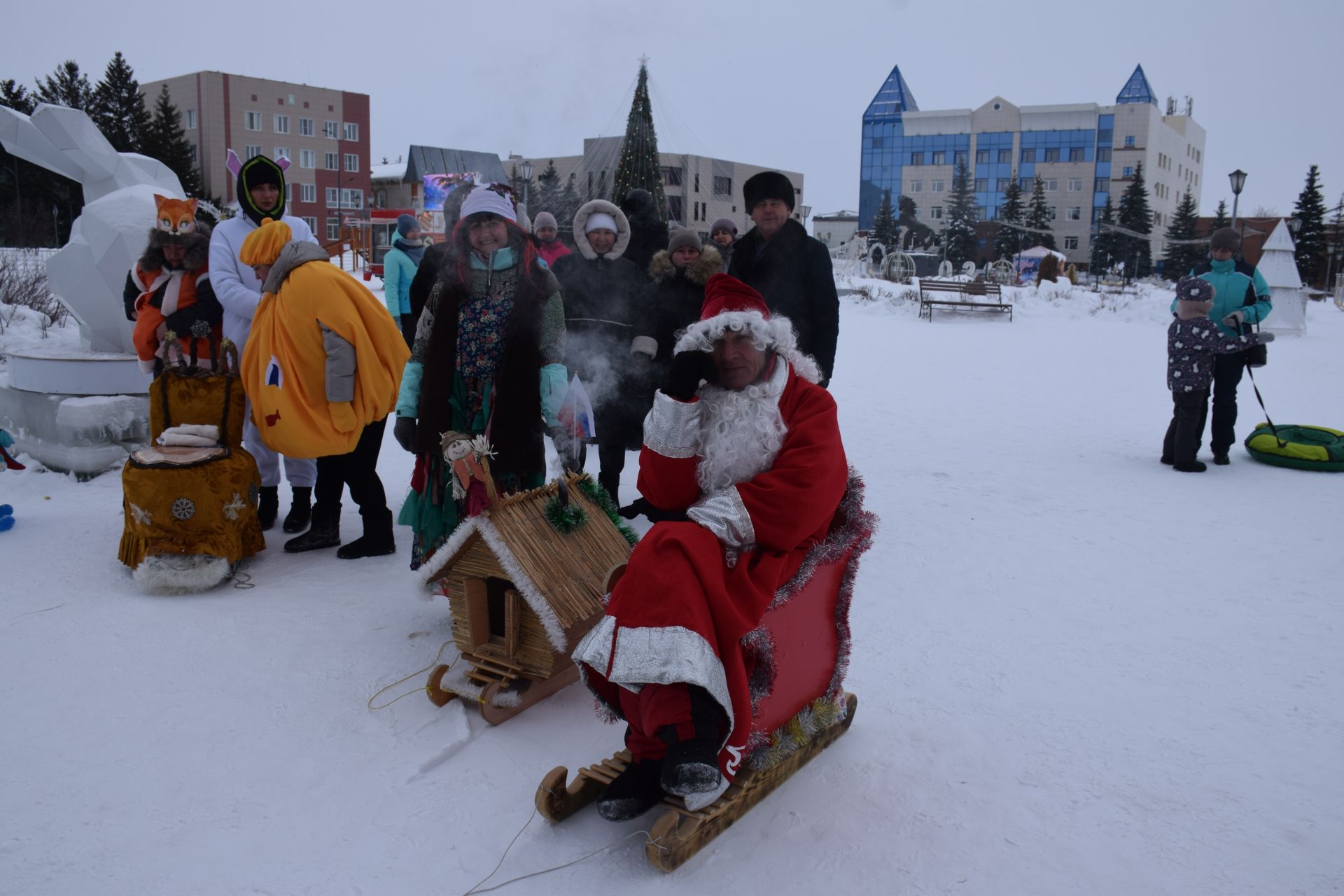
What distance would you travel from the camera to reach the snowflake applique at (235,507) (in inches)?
151

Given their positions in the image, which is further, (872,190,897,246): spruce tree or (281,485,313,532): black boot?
(872,190,897,246): spruce tree

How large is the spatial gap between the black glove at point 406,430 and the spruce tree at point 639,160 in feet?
9.12

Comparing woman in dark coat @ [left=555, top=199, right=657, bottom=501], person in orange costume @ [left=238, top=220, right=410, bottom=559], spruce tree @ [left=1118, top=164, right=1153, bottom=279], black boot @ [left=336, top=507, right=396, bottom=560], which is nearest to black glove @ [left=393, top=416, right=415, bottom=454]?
person in orange costume @ [left=238, top=220, right=410, bottom=559]

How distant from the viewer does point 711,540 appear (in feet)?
6.81

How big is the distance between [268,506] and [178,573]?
3.19ft

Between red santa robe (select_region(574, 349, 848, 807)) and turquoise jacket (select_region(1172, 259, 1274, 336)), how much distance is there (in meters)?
5.23

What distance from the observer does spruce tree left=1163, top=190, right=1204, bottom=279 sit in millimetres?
41875

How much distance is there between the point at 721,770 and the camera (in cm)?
212

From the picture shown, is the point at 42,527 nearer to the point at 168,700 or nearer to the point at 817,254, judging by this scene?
the point at 168,700

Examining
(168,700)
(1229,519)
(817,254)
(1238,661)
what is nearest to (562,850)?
(168,700)

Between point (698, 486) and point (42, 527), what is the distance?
3922 millimetres

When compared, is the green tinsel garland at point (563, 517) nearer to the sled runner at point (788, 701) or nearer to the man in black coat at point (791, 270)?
the sled runner at point (788, 701)

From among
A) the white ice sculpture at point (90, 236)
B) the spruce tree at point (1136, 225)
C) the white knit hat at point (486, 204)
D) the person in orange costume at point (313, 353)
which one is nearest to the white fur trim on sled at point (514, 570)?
the white knit hat at point (486, 204)

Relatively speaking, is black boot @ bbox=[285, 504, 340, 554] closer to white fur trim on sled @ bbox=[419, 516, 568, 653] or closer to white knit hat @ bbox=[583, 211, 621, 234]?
white fur trim on sled @ bbox=[419, 516, 568, 653]
